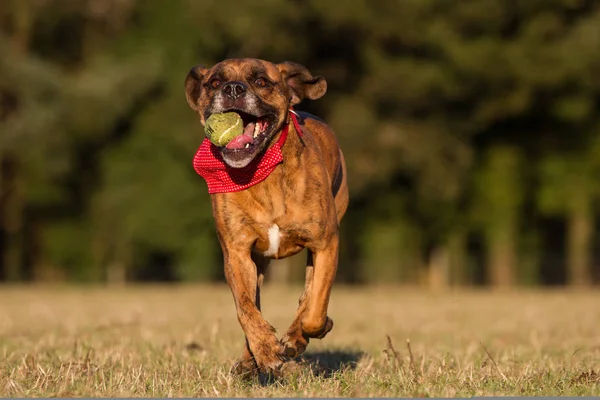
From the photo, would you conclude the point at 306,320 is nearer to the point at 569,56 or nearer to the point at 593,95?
the point at 569,56

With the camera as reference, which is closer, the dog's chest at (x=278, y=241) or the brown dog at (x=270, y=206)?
the brown dog at (x=270, y=206)

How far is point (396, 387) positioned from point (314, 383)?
0.49m

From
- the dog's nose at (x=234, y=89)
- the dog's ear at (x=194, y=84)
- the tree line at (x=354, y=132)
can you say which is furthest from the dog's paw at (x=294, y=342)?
the tree line at (x=354, y=132)

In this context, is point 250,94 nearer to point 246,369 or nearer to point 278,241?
point 278,241

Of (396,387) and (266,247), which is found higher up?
(266,247)

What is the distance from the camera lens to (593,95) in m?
32.6

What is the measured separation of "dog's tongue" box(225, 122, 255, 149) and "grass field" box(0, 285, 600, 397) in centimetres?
145

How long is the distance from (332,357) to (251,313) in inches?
95.9

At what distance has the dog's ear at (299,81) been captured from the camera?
7.47 m

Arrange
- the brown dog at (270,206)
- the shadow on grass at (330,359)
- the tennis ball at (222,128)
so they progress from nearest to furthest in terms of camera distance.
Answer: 1. the tennis ball at (222,128)
2. the brown dog at (270,206)
3. the shadow on grass at (330,359)

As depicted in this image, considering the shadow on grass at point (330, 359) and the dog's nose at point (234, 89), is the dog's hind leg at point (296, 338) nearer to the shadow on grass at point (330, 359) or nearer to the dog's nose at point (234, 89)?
the shadow on grass at point (330, 359)

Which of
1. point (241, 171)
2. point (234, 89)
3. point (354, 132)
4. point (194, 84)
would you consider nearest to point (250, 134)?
point (241, 171)

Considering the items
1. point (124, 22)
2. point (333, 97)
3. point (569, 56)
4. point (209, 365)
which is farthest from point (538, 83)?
point (209, 365)

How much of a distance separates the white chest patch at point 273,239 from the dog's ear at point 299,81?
3.09 feet
